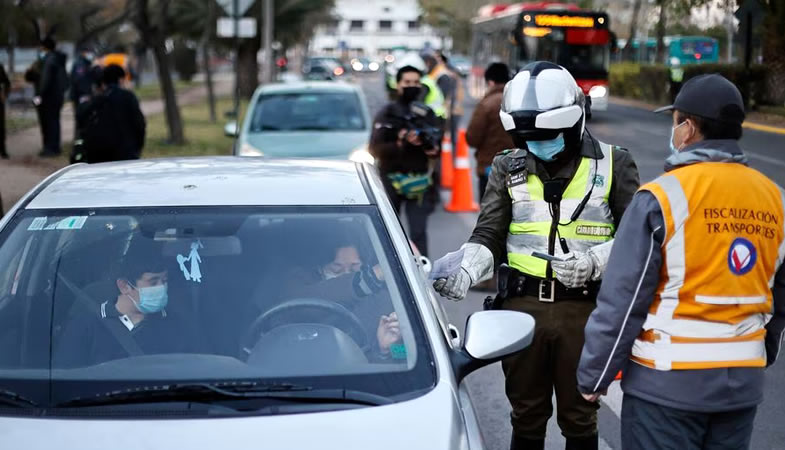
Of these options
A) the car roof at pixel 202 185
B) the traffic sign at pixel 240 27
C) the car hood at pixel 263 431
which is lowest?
the car hood at pixel 263 431

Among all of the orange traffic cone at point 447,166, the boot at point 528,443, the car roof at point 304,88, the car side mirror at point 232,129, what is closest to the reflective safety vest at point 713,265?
the boot at point 528,443

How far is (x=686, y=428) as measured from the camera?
3404 mm

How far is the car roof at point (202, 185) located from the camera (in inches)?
157

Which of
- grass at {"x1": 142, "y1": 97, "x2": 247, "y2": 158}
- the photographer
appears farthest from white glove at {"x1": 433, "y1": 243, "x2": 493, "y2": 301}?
grass at {"x1": 142, "y1": 97, "x2": 247, "y2": 158}

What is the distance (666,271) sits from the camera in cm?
334

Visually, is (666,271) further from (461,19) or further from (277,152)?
(461,19)

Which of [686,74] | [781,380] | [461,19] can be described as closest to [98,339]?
[781,380]

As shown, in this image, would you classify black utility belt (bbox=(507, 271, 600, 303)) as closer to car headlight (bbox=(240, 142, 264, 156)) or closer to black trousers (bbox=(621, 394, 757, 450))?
black trousers (bbox=(621, 394, 757, 450))

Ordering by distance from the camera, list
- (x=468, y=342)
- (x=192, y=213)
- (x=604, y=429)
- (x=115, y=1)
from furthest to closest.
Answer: (x=115, y=1) → (x=604, y=429) → (x=192, y=213) → (x=468, y=342)

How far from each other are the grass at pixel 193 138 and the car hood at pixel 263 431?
14.3 m

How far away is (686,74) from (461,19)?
86067 millimetres

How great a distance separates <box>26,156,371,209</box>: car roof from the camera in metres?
3.98

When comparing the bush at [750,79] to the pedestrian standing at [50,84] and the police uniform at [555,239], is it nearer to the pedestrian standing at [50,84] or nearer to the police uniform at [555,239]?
the pedestrian standing at [50,84]

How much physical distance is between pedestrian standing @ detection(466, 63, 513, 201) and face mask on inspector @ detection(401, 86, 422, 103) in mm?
508
